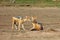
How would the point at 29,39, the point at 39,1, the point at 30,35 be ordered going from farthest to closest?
the point at 39,1, the point at 30,35, the point at 29,39

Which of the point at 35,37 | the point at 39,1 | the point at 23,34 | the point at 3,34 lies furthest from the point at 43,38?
the point at 39,1

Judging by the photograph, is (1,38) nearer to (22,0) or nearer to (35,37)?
(35,37)

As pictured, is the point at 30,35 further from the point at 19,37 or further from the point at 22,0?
the point at 22,0

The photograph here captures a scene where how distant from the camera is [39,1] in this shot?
88.7 ft

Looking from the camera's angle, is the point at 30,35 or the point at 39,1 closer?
the point at 30,35

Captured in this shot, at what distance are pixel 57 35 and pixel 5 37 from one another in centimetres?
194

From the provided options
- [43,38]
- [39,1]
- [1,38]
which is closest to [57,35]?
[43,38]

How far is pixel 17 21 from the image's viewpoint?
10.5 meters

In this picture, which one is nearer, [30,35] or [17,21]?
[30,35]

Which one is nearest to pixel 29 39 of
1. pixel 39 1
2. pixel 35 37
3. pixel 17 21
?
pixel 35 37

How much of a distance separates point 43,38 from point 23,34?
1.06 meters

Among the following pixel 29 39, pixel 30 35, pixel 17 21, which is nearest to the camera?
pixel 29 39

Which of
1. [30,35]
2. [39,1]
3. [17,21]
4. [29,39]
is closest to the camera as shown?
[29,39]

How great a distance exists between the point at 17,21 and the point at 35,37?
5.48ft
